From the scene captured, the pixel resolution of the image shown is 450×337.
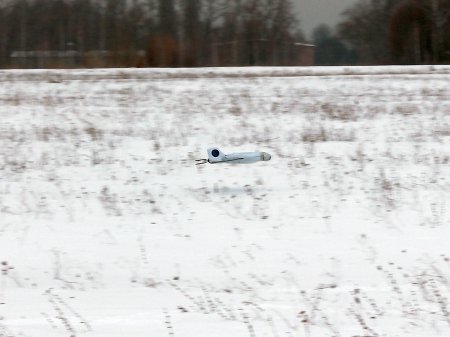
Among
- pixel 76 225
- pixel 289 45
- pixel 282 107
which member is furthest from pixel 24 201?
pixel 289 45

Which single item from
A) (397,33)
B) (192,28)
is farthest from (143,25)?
(397,33)

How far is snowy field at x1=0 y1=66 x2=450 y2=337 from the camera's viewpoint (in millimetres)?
5605

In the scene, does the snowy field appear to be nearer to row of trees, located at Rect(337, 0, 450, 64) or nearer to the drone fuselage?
the drone fuselage

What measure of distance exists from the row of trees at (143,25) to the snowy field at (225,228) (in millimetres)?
52401

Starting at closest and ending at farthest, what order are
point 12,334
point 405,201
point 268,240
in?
point 12,334, point 268,240, point 405,201

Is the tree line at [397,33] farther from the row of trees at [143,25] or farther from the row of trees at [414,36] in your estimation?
the row of trees at [143,25]

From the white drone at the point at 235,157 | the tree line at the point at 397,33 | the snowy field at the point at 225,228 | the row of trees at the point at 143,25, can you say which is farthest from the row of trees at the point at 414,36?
the white drone at the point at 235,157

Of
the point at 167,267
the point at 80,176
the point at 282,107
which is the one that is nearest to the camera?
the point at 167,267

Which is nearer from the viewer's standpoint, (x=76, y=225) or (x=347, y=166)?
(x=76, y=225)

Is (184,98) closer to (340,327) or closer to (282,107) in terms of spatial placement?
(282,107)

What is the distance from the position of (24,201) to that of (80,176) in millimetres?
1354

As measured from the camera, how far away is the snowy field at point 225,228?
561 centimetres

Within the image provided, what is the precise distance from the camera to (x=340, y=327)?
17.4 ft

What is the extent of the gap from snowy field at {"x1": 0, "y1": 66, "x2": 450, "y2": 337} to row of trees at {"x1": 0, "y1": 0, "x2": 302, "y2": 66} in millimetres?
52401
